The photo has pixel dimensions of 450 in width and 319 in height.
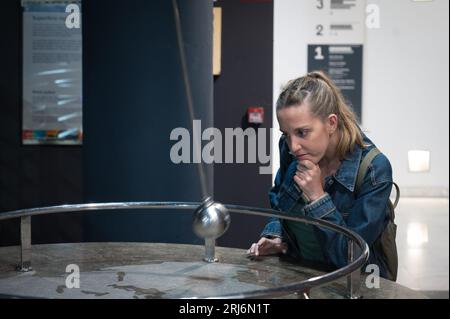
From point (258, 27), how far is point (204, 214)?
3499 mm

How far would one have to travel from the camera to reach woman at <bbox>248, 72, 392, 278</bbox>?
172 cm

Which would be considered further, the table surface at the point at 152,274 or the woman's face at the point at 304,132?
the woman's face at the point at 304,132

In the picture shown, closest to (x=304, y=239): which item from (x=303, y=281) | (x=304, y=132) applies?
(x=304, y=132)

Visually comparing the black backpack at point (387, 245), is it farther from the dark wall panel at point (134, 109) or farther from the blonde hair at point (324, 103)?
the dark wall panel at point (134, 109)

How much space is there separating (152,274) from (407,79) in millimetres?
7383

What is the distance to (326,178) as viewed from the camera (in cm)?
184

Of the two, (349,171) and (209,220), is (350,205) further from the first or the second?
(209,220)

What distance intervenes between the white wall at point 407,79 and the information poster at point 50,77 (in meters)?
3.88

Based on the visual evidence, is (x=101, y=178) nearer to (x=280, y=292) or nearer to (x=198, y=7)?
(x=198, y=7)

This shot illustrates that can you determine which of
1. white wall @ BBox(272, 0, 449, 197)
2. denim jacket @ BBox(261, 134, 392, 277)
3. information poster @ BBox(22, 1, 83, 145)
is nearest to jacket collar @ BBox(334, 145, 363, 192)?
denim jacket @ BBox(261, 134, 392, 277)

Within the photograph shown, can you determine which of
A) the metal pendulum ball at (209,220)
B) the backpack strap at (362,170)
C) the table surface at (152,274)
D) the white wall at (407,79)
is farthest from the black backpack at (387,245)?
the white wall at (407,79)

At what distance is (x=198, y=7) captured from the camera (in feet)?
8.45

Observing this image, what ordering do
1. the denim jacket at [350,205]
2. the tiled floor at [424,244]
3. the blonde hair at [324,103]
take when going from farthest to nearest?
1. the tiled floor at [424,244]
2. the blonde hair at [324,103]
3. the denim jacket at [350,205]

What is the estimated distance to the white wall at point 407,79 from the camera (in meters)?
8.18
